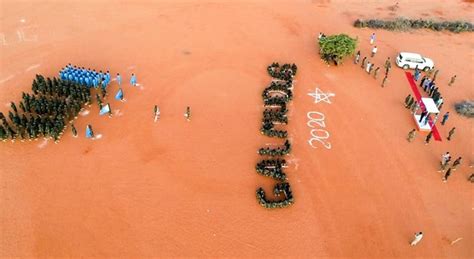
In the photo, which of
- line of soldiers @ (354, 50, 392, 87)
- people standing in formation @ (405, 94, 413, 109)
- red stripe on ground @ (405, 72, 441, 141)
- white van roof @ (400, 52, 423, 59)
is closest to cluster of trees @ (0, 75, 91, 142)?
line of soldiers @ (354, 50, 392, 87)

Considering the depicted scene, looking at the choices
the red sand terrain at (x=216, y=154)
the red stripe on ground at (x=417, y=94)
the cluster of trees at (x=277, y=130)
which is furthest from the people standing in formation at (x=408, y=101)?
the cluster of trees at (x=277, y=130)

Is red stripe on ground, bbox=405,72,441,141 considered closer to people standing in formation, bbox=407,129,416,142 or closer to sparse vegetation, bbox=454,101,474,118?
people standing in formation, bbox=407,129,416,142

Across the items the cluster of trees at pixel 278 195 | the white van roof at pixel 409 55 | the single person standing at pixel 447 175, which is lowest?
the single person standing at pixel 447 175

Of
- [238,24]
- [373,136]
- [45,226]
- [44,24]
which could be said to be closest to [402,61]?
[373,136]

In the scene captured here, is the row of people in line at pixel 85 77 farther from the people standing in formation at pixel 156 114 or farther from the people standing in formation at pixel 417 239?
the people standing in formation at pixel 417 239

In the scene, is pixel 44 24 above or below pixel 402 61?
above

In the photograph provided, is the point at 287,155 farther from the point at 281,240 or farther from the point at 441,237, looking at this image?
the point at 441,237

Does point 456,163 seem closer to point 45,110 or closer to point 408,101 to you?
point 408,101
